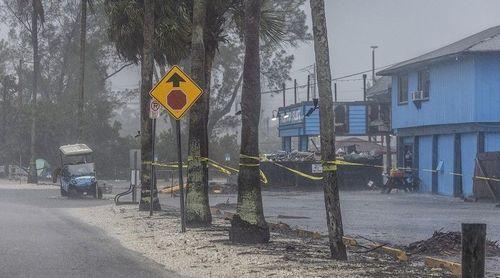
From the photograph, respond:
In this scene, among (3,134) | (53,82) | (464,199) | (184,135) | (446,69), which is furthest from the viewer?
(53,82)

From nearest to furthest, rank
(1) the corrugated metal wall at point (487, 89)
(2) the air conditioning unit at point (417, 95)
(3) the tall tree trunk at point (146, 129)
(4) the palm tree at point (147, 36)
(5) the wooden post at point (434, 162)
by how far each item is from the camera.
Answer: (4) the palm tree at point (147, 36) → (3) the tall tree trunk at point (146, 129) → (1) the corrugated metal wall at point (487, 89) → (5) the wooden post at point (434, 162) → (2) the air conditioning unit at point (417, 95)

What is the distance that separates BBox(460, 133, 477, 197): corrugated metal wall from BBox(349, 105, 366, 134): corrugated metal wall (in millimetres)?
13121

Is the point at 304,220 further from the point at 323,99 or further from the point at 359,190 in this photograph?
the point at 359,190

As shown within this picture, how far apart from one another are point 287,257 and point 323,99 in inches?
96.9

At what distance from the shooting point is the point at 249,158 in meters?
14.7

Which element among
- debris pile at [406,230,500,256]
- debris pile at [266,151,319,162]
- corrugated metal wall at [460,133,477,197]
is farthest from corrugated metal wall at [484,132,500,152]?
Result: debris pile at [406,230,500,256]

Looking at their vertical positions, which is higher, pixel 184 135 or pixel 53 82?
pixel 53 82

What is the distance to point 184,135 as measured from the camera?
57.1 m

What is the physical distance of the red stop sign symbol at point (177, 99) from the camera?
16547 millimetres

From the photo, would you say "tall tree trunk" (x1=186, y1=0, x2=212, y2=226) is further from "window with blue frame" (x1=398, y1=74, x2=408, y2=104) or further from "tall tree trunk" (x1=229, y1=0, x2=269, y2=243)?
"window with blue frame" (x1=398, y1=74, x2=408, y2=104)

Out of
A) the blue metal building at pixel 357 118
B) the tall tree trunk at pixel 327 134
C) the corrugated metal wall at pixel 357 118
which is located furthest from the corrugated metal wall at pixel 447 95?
the tall tree trunk at pixel 327 134

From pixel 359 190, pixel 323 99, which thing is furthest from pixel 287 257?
pixel 359 190

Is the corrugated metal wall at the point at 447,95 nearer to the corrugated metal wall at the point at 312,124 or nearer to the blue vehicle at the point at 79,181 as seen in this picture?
the corrugated metal wall at the point at 312,124

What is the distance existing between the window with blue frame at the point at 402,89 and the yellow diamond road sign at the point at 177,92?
21.6m
